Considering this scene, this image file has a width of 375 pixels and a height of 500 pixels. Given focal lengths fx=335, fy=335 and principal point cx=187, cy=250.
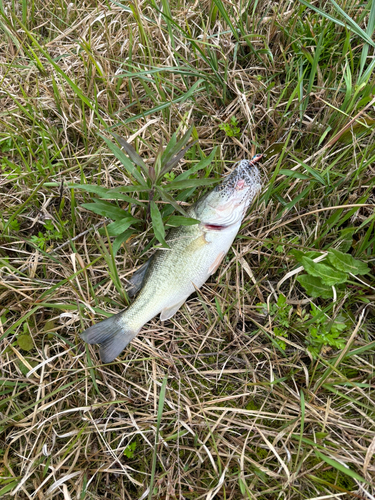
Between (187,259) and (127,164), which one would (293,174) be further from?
(127,164)

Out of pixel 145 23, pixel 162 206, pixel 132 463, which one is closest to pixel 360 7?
pixel 145 23

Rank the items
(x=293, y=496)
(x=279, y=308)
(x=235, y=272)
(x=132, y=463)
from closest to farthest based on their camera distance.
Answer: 1. (x=293, y=496)
2. (x=132, y=463)
3. (x=279, y=308)
4. (x=235, y=272)

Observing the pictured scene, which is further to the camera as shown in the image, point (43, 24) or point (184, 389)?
point (43, 24)

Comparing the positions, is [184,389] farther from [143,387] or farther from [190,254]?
[190,254]

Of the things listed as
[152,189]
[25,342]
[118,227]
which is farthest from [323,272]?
[25,342]

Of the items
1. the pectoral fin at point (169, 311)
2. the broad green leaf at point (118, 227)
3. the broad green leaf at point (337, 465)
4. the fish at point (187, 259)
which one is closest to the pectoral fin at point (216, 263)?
the fish at point (187, 259)

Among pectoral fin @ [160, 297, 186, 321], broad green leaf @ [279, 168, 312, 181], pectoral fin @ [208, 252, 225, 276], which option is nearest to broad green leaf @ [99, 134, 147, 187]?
pectoral fin @ [208, 252, 225, 276]

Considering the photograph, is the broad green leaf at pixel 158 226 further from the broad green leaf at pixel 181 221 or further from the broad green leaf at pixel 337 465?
the broad green leaf at pixel 337 465

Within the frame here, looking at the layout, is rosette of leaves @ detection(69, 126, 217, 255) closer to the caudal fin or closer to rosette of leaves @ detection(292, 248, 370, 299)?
the caudal fin
